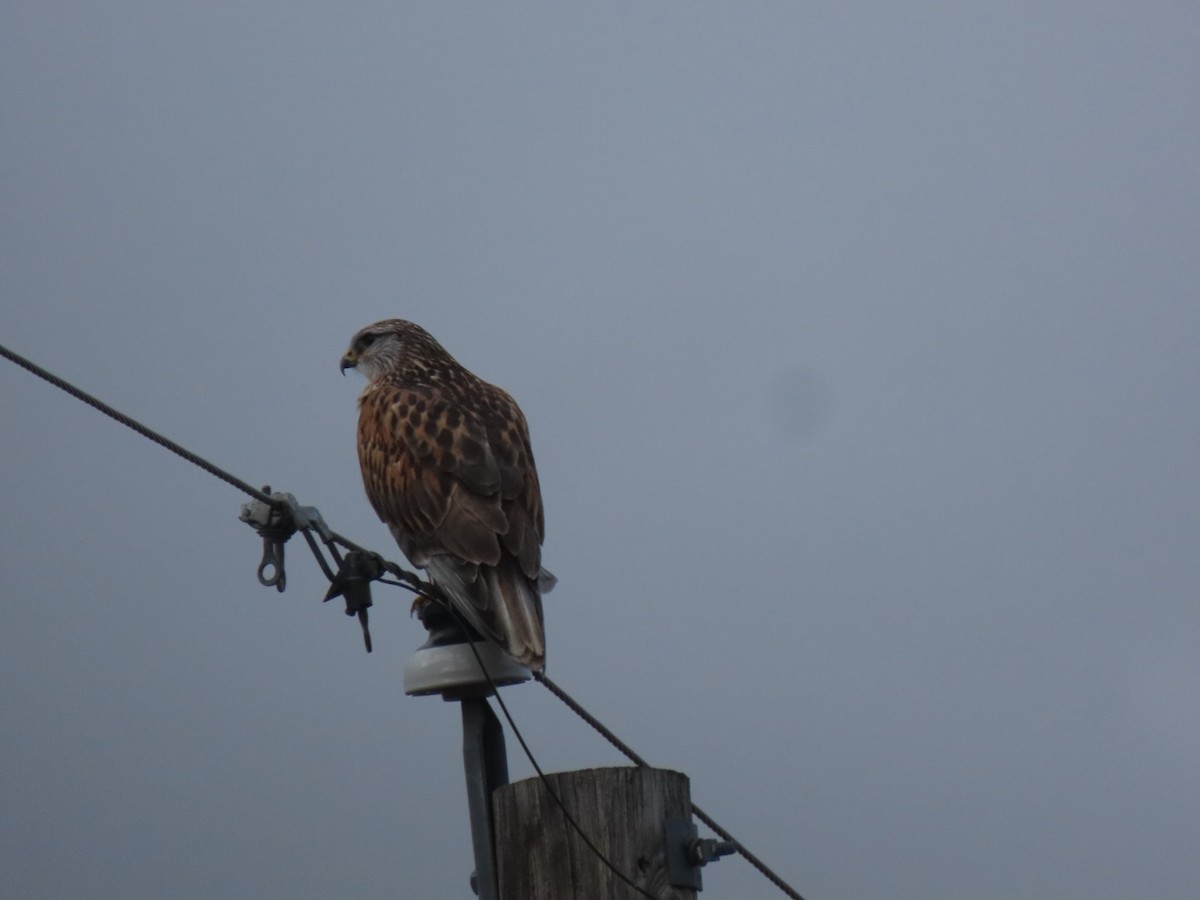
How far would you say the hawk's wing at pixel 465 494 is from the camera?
199 inches

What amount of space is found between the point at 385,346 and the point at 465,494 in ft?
7.06

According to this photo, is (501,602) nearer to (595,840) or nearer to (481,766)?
(481,766)

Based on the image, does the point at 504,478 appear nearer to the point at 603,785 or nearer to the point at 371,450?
the point at 371,450

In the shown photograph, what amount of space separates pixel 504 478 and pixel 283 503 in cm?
165

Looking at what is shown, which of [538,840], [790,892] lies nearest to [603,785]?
[538,840]

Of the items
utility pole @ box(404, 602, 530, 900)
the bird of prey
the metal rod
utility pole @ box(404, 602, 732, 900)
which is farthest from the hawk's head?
utility pole @ box(404, 602, 732, 900)

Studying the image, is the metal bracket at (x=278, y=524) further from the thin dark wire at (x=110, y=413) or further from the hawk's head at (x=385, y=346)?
the hawk's head at (x=385, y=346)

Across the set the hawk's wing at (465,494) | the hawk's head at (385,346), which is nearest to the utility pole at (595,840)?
the hawk's wing at (465,494)

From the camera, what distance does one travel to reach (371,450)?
6.20m

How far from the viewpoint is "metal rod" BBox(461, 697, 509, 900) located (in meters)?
3.97

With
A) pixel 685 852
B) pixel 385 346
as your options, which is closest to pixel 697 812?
pixel 685 852

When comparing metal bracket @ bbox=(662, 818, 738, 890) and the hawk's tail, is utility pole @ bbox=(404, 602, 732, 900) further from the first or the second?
the hawk's tail

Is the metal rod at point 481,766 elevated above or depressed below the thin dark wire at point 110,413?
below

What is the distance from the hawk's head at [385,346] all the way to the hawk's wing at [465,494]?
796mm
